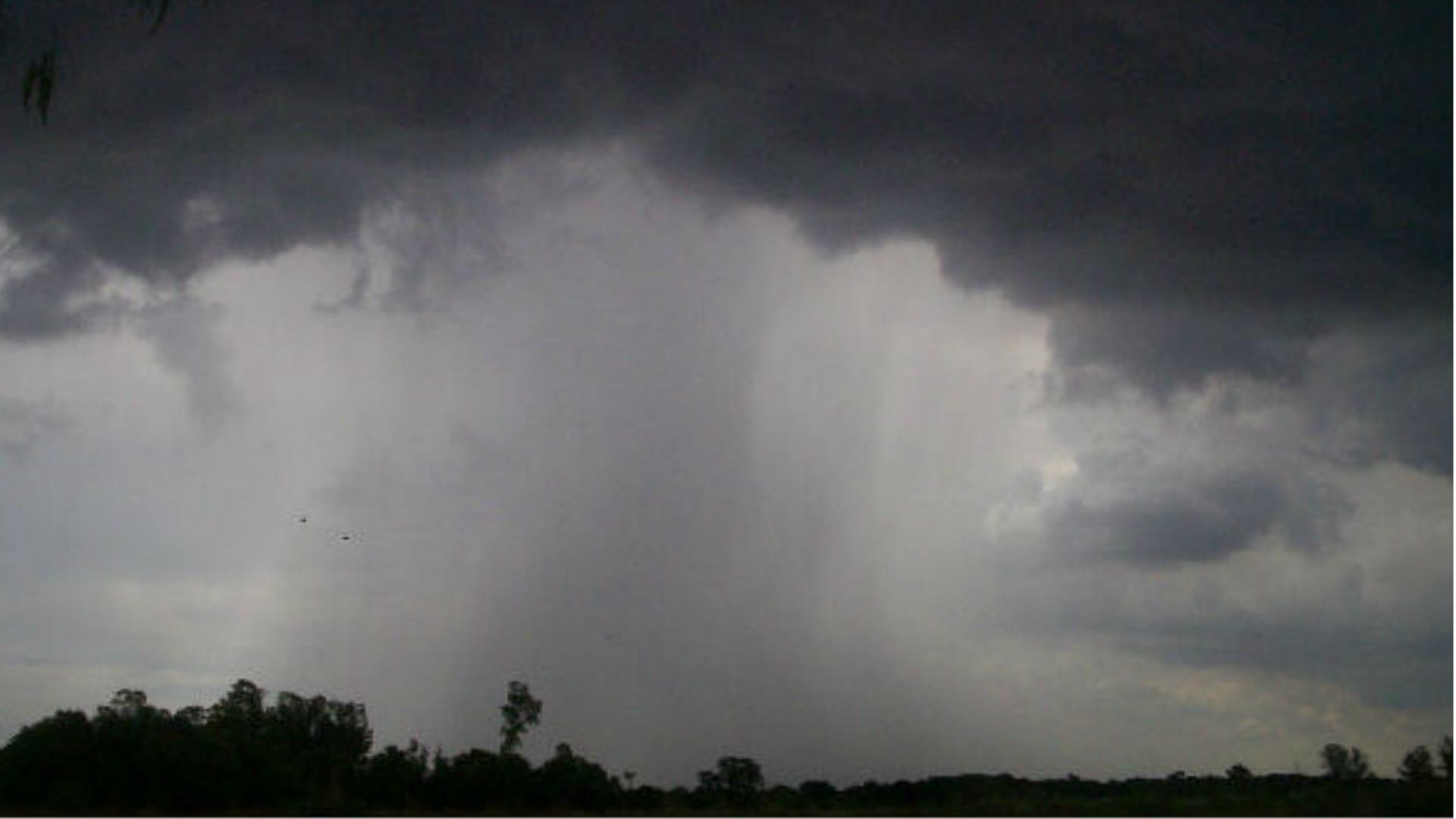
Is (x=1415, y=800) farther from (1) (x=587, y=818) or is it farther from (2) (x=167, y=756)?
(2) (x=167, y=756)

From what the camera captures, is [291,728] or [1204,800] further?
[291,728]

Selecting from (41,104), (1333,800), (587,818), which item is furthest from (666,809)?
(41,104)

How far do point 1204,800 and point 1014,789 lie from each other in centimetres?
2116

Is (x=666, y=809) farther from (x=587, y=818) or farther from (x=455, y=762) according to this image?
(x=455, y=762)

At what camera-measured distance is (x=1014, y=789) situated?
70.1 meters

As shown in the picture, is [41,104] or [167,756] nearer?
[41,104]

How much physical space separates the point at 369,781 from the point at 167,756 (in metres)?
14.9

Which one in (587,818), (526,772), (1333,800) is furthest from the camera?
(526,772)

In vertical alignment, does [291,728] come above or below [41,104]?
below

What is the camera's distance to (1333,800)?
4272 cm

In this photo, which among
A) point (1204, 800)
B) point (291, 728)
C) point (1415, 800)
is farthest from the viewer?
point (291, 728)

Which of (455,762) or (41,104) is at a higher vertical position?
(41,104)

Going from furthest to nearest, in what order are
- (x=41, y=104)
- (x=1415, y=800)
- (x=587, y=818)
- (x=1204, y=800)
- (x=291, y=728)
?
(x=291, y=728) → (x=587, y=818) → (x=1204, y=800) → (x=1415, y=800) → (x=41, y=104)

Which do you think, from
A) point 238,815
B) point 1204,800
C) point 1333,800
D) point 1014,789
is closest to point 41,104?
point 238,815
